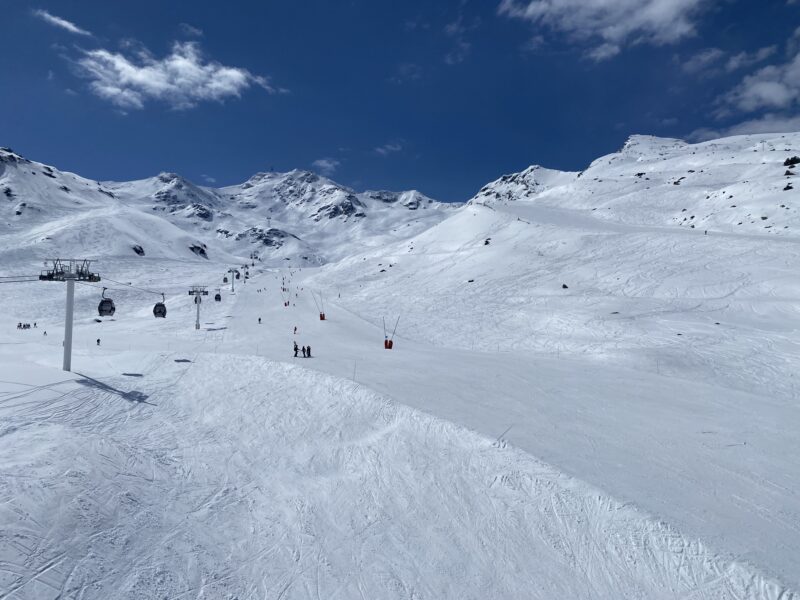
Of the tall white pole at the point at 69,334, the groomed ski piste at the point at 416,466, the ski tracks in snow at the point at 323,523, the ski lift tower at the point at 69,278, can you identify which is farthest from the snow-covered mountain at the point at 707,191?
the tall white pole at the point at 69,334

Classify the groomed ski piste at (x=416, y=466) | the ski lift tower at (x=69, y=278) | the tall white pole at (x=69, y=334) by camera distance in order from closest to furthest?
the groomed ski piste at (x=416, y=466), the tall white pole at (x=69, y=334), the ski lift tower at (x=69, y=278)

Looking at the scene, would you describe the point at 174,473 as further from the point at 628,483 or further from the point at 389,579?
the point at 628,483

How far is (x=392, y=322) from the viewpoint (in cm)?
4372

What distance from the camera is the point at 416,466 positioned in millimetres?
12367

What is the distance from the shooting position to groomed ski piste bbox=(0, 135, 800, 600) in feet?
28.2

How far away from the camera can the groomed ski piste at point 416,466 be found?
338 inches

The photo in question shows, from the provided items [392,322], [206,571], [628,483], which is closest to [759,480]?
[628,483]

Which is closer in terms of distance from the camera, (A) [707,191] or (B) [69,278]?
(B) [69,278]

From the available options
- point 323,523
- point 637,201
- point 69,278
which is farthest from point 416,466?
point 637,201

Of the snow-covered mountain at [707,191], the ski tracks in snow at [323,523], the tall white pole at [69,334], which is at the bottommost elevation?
the ski tracks in snow at [323,523]

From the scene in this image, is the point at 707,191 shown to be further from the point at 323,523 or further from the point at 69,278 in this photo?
the point at 69,278

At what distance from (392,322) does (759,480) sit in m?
34.1

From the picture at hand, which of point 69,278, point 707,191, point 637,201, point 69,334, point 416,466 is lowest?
point 416,466

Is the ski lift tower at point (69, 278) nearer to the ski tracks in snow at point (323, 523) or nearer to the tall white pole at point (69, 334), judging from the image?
the tall white pole at point (69, 334)
